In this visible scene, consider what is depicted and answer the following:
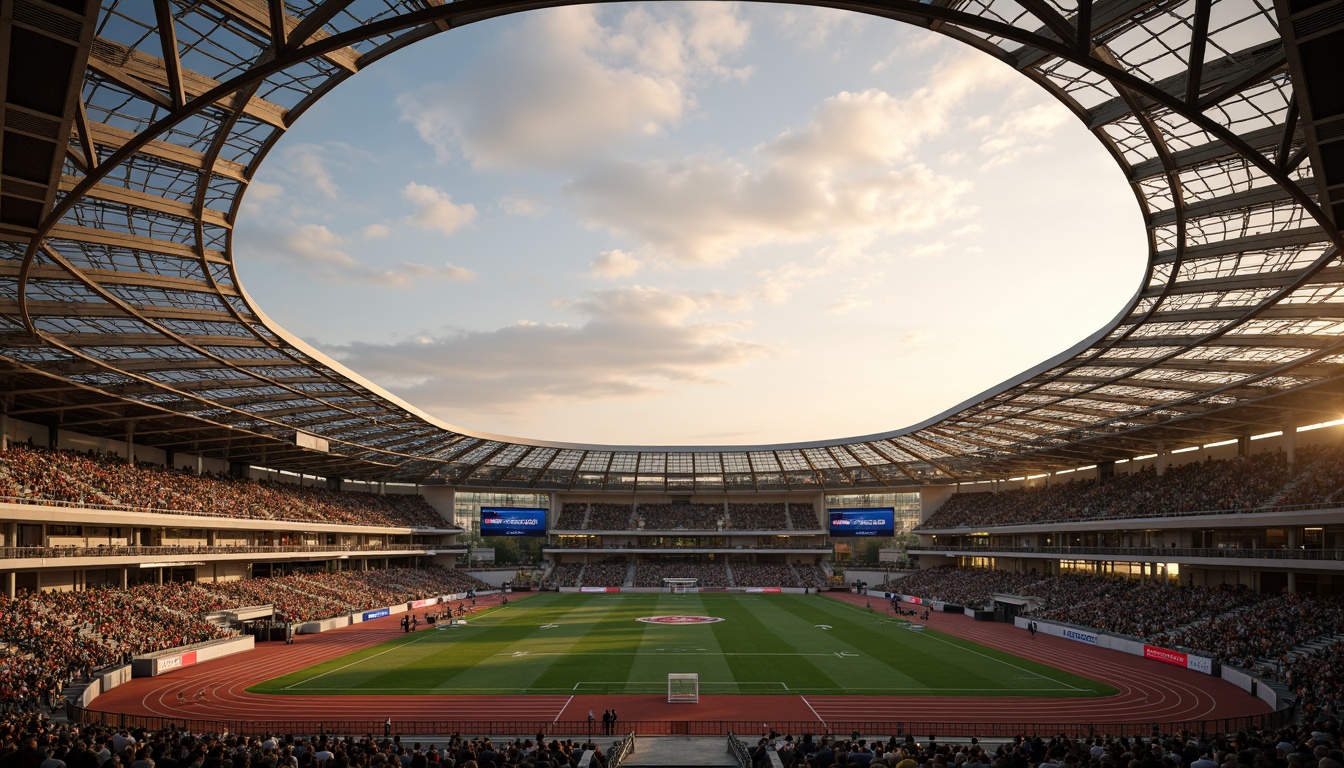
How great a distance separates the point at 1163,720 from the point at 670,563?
6769 cm

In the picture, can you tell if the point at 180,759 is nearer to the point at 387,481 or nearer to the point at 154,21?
the point at 154,21

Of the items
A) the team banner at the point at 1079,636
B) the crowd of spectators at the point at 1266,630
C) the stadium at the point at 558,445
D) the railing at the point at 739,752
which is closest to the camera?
the stadium at the point at 558,445

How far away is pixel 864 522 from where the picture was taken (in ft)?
301

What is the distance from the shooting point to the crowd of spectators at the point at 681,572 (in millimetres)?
90250

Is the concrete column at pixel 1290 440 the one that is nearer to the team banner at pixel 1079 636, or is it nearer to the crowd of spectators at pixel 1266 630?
the crowd of spectators at pixel 1266 630

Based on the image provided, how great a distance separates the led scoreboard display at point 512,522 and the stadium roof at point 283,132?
3799 centimetres

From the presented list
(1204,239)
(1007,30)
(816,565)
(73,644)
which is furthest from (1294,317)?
(816,565)

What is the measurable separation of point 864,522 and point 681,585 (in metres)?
20.9

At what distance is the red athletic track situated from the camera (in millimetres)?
30062

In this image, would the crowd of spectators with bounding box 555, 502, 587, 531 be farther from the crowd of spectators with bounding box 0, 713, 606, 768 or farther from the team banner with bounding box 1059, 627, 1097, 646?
the crowd of spectators with bounding box 0, 713, 606, 768

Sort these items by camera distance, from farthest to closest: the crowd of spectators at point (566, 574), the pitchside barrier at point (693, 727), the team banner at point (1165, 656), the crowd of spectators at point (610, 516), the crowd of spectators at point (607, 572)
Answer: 1. the crowd of spectators at point (610, 516)
2. the crowd of spectators at point (566, 574)
3. the crowd of spectators at point (607, 572)
4. the team banner at point (1165, 656)
5. the pitchside barrier at point (693, 727)

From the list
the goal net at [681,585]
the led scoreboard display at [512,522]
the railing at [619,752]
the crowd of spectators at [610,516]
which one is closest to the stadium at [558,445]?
the railing at [619,752]

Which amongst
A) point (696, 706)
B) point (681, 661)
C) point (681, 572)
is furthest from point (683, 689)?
point (681, 572)

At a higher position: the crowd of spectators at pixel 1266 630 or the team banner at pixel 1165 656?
the crowd of spectators at pixel 1266 630
